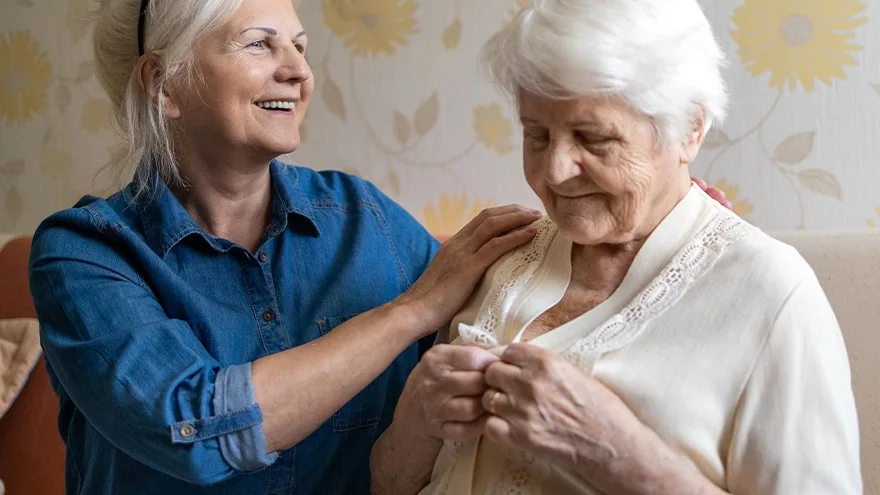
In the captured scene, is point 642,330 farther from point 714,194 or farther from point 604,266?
point 714,194

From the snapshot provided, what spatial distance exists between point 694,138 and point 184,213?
2.70 feet

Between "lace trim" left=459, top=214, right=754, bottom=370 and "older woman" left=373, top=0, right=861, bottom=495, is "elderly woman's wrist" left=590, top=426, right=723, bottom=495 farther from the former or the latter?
"lace trim" left=459, top=214, right=754, bottom=370

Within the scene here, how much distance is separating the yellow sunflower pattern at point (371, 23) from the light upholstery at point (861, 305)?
1.00 m

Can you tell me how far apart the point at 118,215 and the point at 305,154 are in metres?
0.76

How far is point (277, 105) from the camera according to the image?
1.55m

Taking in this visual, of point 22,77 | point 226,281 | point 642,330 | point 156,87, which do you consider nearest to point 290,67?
point 156,87

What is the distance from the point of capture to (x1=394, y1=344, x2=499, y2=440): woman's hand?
118cm

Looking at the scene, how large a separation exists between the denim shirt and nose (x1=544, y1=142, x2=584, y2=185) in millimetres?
527

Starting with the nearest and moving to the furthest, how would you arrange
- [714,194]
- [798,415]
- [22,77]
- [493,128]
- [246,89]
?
[798,415]
[714,194]
[246,89]
[493,128]
[22,77]

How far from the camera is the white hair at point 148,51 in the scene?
1.50 m

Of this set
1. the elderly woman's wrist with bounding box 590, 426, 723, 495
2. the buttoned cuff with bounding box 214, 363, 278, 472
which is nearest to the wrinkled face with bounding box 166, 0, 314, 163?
the buttoned cuff with bounding box 214, 363, 278, 472

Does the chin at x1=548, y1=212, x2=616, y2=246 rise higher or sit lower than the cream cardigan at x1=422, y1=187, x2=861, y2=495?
higher

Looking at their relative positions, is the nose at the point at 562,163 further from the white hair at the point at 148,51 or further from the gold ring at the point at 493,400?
the white hair at the point at 148,51

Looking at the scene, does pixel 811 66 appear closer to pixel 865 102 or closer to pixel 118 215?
pixel 865 102
